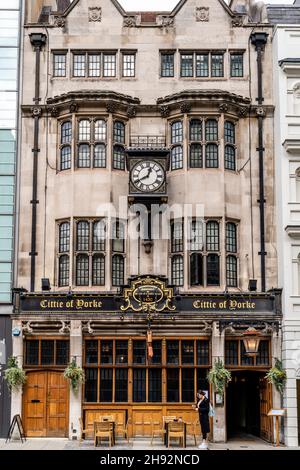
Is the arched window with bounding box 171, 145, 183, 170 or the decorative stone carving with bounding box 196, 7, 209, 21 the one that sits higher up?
the decorative stone carving with bounding box 196, 7, 209, 21

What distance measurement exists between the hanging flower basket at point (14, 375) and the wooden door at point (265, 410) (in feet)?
30.3

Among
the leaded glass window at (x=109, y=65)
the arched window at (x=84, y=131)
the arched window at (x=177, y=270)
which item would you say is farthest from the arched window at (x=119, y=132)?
the arched window at (x=177, y=270)

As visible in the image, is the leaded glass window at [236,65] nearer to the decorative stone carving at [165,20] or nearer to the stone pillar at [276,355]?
the decorative stone carving at [165,20]

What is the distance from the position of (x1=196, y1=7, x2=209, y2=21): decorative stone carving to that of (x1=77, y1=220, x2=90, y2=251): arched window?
33.1 feet

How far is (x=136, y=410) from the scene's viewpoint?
25.7 m

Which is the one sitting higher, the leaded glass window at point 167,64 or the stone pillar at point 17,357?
the leaded glass window at point 167,64

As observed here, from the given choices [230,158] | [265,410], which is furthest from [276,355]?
[230,158]

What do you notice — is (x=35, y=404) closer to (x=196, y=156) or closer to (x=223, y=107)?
(x=196, y=156)

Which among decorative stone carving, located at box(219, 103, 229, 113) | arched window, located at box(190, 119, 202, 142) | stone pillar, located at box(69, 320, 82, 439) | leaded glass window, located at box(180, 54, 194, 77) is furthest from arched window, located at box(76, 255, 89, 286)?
leaded glass window, located at box(180, 54, 194, 77)

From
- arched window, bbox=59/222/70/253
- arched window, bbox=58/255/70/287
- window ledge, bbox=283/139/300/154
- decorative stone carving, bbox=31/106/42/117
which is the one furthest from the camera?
decorative stone carving, bbox=31/106/42/117

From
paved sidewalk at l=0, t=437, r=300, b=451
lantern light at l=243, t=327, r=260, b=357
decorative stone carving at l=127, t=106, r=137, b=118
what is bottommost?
paved sidewalk at l=0, t=437, r=300, b=451

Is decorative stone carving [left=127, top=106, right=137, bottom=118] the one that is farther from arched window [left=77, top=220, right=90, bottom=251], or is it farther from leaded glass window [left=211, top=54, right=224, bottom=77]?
arched window [left=77, top=220, right=90, bottom=251]

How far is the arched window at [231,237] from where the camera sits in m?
27.2

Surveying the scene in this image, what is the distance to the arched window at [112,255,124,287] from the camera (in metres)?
26.9
